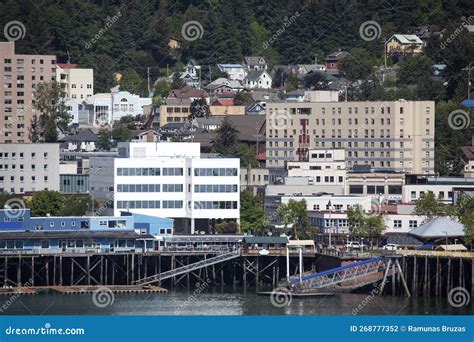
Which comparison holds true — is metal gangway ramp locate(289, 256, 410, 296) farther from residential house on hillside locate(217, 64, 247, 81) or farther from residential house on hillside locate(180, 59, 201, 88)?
residential house on hillside locate(217, 64, 247, 81)

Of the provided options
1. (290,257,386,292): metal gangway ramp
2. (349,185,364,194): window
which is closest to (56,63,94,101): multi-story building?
(349,185,364,194): window

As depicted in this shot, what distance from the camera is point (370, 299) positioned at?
268 feet

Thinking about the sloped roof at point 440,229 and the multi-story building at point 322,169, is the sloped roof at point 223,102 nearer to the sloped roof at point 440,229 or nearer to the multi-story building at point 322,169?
the multi-story building at point 322,169

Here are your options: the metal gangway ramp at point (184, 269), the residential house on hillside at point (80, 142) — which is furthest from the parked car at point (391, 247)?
the residential house on hillside at point (80, 142)

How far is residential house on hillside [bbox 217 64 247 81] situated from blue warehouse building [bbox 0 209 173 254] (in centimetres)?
9445

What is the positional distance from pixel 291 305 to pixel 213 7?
122298 millimetres

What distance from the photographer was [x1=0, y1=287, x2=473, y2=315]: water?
75062mm

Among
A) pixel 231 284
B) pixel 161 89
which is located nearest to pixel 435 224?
pixel 231 284

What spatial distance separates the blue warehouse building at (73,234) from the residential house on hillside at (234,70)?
310 ft

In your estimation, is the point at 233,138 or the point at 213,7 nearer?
the point at 233,138

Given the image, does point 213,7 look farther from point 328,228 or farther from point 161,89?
point 328,228

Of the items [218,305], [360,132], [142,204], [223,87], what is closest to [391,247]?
[142,204]

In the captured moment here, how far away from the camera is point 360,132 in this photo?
13638 cm

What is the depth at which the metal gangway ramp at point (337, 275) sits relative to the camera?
277 feet
